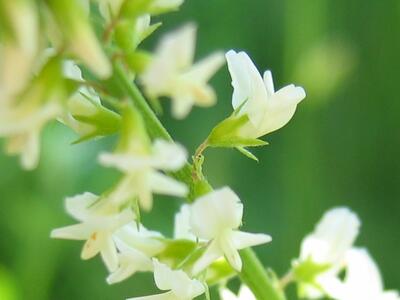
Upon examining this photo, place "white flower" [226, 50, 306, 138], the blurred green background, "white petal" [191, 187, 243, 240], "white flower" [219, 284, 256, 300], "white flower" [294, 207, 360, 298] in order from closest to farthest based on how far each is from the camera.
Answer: "white petal" [191, 187, 243, 240] → "white flower" [226, 50, 306, 138] → "white flower" [219, 284, 256, 300] → "white flower" [294, 207, 360, 298] → the blurred green background

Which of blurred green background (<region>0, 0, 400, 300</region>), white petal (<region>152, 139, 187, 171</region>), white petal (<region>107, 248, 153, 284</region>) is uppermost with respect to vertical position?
white petal (<region>152, 139, 187, 171</region>)

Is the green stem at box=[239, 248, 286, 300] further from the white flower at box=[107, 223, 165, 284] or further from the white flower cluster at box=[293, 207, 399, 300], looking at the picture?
the white flower cluster at box=[293, 207, 399, 300]

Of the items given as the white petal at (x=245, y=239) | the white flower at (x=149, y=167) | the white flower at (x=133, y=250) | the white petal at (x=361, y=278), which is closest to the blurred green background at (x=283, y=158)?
the white petal at (x=361, y=278)

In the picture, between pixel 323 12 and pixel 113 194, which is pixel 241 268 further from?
pixel 323 12

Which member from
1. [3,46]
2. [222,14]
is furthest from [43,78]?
[222,14]

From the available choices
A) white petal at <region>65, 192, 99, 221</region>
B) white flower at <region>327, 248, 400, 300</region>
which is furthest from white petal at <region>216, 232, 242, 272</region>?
white flower at <region>327, 248, 400, 300</region>

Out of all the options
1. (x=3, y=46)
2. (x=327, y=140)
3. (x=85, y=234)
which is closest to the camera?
(x=3, y=46)
